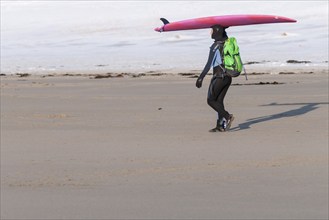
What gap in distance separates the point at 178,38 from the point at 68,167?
101ft

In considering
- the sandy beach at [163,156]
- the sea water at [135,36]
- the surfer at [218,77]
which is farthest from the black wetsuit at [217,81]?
the sea water at [135,36]

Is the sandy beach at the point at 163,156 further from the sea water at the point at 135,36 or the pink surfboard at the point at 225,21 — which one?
the sea water at the point at 135,36

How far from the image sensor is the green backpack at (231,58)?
1230cm

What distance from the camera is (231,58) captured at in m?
12.3

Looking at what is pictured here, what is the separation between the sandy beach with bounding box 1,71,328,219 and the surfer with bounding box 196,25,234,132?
0.69ft

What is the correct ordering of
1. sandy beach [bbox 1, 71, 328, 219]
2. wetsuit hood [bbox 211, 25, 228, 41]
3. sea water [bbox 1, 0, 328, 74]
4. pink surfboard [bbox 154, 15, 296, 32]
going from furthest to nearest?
sea water [bbox 1, 0, 328, 74] → pink surfboard [bbox 154, 15, 296, 32] → wetsuit hood [bbox 211, 25, 228, 41] → sandy beach [bbox 1, 71, 328, 219]

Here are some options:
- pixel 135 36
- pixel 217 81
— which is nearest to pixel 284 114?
pixel 217 81

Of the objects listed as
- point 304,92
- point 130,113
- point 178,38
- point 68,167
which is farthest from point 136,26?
point 68,167

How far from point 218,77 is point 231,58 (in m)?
0.30

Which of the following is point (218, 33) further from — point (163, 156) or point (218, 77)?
point (163, 156)

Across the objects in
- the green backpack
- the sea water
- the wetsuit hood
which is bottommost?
the sea water

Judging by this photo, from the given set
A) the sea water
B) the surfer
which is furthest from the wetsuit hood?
the sea water

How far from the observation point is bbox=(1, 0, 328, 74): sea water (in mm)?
31422

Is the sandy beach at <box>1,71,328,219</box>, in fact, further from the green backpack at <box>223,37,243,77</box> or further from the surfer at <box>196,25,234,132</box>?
the green backpack at <box>223,37,243,77</box>
